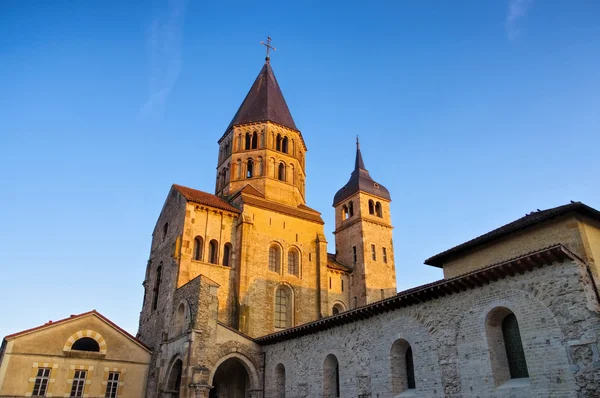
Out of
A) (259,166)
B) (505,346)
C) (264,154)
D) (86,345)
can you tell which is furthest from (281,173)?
(505,346)

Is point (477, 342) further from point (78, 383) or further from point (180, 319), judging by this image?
point (78, 383)

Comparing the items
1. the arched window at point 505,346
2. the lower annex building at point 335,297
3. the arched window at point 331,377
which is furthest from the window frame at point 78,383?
the arched window at point 505,346

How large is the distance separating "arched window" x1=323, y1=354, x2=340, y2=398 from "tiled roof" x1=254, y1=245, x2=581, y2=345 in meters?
1.36

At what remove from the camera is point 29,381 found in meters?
19.5

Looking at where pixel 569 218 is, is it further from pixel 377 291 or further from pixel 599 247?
pixel 377 291

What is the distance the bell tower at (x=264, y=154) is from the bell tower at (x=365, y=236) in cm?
436

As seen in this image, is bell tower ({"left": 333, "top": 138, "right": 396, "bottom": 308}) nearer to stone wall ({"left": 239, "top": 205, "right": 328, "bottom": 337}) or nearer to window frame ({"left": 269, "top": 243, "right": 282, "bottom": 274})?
stone wall ({"left": 239, "top": 205, "right": 328, "bottom": 337})

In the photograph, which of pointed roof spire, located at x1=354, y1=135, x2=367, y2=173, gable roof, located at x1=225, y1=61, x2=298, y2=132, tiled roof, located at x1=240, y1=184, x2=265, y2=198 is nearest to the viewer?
tiled roof, located at x1=240, y1=184, x2=265, y2=198

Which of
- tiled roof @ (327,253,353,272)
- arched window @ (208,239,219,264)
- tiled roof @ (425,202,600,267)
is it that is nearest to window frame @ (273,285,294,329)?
arched window @ (208,239,219,264)

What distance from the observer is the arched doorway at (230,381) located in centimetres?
2345

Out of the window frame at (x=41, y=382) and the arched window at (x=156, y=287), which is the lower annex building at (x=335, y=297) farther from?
the window frame at (x=41, y=382)

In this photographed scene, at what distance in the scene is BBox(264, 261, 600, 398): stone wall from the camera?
35.3ft

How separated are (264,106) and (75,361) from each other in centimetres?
2215

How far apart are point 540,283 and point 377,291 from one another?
824 inches
